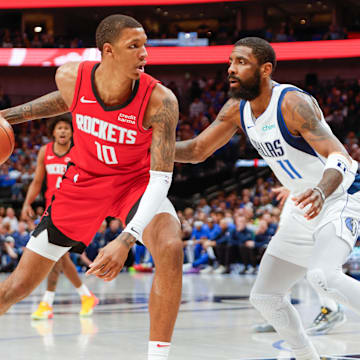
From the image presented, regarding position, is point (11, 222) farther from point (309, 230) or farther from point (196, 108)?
point (309, 230)

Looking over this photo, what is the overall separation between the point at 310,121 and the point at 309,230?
2.37 ft

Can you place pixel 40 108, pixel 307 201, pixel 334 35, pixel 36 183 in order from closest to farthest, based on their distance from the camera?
pixel 307 201, pixel 40 108, pixel 36 183, pixel 334 35

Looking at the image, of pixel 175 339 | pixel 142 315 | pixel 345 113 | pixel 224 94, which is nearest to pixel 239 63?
pixel 175 339

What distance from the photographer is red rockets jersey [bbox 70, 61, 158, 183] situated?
3.69m

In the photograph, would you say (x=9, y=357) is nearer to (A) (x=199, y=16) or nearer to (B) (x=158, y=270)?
(B) (x=158, y=270)

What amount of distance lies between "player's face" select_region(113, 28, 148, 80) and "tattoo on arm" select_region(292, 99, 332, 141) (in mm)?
984

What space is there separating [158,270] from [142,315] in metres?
3.77

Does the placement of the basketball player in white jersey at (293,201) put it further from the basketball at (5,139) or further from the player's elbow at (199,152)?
the basketball at (5,139)

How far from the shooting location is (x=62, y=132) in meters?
7.28

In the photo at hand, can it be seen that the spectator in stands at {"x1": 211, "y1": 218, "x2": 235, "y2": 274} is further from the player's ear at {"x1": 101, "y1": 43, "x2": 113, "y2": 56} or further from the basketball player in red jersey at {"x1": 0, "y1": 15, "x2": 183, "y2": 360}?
the player's ear at {"x1": 101, "y1": 43, "x2": 113, "y2": 56}

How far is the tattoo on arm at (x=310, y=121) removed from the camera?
3.84 m

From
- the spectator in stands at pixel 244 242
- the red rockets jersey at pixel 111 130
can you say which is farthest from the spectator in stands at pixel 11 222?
the red rockets jersey at pixel 111 130

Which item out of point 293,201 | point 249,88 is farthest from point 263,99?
point 293,201

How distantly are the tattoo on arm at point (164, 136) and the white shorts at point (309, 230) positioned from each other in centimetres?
98
